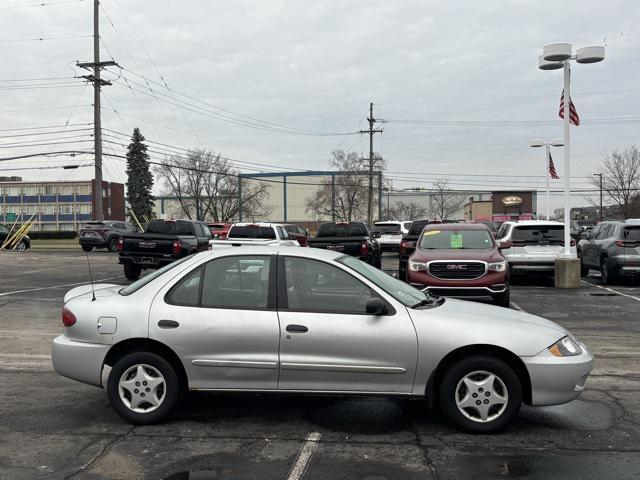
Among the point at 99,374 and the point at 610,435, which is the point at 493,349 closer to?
the point at 610,435

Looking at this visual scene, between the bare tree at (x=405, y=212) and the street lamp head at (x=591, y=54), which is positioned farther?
the bare tree at (x=405, y=212)

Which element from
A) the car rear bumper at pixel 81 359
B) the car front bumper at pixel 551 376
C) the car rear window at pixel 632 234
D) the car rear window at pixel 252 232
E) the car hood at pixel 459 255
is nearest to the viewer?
the car front bumper at pixel 551 376

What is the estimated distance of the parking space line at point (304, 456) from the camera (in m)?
3.93

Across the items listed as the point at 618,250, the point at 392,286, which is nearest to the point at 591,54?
the point at 618,250

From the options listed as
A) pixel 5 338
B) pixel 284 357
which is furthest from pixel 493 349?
pixel 5 338

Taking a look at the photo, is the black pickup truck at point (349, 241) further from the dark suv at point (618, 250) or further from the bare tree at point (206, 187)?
the bare tree at point (206, 187)

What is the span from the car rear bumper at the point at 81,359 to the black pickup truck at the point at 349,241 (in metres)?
12.0

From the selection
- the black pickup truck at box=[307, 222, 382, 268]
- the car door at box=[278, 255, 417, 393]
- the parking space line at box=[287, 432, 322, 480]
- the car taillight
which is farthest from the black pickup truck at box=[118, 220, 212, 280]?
the parking space line at box=[287, 432, 322, 480]

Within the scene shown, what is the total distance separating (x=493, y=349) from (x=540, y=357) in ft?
1.19

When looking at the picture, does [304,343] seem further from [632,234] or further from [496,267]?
[632,234]

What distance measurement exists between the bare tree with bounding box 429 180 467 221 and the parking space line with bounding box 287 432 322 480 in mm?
95610

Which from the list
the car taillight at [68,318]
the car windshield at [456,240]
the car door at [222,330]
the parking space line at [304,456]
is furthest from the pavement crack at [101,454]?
the car windshield at [456,240]

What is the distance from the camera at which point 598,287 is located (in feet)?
49.8

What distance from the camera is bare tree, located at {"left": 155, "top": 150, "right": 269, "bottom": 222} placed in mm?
74750
